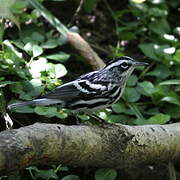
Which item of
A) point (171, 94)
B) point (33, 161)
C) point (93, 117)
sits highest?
point (33, 161)

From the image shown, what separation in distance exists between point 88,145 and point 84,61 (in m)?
2.06

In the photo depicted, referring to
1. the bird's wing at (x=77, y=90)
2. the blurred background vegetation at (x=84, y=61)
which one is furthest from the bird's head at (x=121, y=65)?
the blurred background vegetation at (x=84, y=61)

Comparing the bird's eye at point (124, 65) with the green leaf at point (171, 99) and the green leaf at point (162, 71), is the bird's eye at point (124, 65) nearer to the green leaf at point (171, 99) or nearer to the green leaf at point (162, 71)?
the green leaf at point (171, 99)

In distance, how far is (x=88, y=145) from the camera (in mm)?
3088

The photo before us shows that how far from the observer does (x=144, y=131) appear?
11.6 ft

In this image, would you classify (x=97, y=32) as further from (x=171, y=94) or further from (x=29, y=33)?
(x=171, y=94)

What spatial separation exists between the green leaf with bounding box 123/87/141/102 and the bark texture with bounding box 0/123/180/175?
31.3 inches

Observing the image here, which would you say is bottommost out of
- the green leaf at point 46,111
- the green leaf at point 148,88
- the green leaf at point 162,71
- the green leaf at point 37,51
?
the green leaf at point 162,71

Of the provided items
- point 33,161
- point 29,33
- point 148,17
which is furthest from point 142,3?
point 33,161

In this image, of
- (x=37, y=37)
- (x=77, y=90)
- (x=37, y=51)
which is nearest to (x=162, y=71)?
(x=37, y=37)

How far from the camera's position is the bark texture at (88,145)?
255 centimetres

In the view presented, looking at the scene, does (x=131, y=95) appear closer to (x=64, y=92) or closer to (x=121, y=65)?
(x=121, y=65)

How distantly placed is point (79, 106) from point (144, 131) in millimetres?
561

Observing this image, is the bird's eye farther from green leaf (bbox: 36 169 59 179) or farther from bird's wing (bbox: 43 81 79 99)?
green leaf (bbox: 36 169 59 179)
